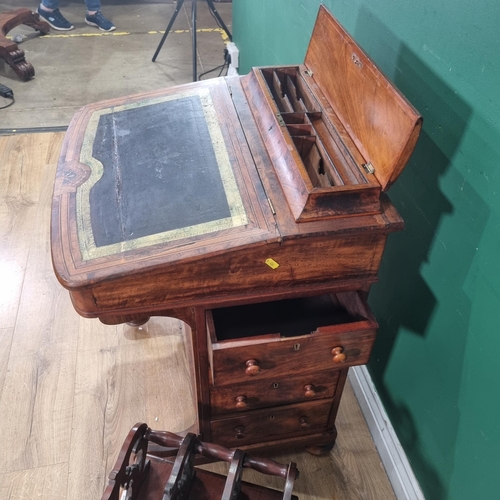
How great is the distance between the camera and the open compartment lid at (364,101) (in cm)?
87

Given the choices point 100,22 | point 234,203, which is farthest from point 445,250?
point 100,22

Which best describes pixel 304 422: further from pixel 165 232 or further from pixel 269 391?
pixel 165 232

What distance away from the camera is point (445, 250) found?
1.04 meters

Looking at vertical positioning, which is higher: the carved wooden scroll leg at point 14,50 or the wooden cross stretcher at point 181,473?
the wooden cross stretcher at point 181,473

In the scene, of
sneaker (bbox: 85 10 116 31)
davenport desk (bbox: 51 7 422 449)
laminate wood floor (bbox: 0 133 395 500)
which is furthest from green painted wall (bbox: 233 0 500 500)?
sneaker (bbox: 85 10 116 31)

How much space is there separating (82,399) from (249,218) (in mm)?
1022

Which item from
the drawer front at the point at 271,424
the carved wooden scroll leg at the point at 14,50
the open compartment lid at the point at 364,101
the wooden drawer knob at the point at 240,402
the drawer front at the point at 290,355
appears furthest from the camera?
the carved wooden scroll leg at the point at 14,50

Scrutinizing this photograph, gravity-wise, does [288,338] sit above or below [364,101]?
below

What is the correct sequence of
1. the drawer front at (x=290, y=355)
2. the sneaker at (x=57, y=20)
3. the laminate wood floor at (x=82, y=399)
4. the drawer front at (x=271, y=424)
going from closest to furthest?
1. the drawer front at (x=290, y=355)
2. the drawer front at (x=271, y=424)
3. the laminate wood floor at (x=82, y=399)
4. the sneaker at (x=57, y=20)

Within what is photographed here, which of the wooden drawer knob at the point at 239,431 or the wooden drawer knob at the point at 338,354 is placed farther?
the wooden drawer knob at the point at 239,431

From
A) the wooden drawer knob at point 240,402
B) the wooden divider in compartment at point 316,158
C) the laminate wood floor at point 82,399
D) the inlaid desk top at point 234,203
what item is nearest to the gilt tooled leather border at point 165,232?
the inlaid desk top at point 234,203

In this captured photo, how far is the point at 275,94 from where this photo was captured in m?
1.24

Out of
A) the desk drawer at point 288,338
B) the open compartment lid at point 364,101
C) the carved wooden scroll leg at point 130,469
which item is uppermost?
the open compartment lid at point 364,101

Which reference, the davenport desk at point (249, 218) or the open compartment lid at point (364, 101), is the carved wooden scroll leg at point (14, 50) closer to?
the davenport desk at point (249, 218)
